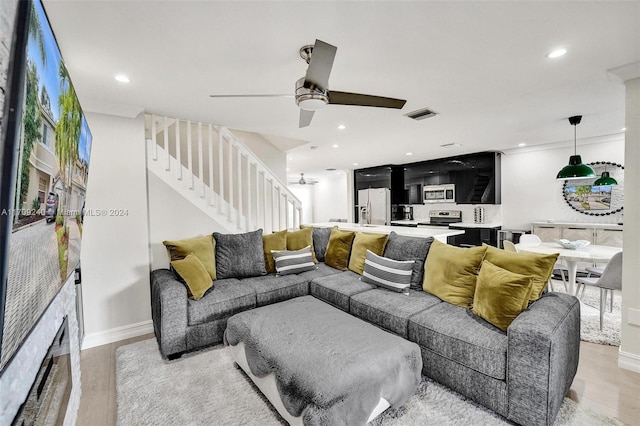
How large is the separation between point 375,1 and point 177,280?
270 centimetres

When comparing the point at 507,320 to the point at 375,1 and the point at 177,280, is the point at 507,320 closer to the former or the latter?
the point at 375,1

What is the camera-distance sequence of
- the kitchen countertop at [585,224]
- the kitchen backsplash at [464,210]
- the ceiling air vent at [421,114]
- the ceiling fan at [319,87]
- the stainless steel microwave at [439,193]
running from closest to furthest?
1. the ceiling fan at [319,87]
2. the ceiling air vent at [421,114]
3. the kitchen countertop at [585,224]
4. the kitchen backsplash at [464,210]
5. the stainless steel microwave at [439,193]

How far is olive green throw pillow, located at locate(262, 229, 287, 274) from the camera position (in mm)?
3504

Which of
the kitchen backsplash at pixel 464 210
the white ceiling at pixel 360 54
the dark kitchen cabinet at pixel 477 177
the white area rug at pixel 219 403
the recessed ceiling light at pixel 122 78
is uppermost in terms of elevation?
the white ceiling at pixel 360 54

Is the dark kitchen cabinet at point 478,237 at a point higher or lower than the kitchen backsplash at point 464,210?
lower

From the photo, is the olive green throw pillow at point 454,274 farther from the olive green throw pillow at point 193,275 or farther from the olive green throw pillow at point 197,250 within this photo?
the olive green throw pillow at point 197,250

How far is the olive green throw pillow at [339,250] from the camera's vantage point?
3627 millimetres

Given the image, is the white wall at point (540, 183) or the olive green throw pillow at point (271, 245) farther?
the white wall at point (540, 183)

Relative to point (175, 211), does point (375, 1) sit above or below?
above

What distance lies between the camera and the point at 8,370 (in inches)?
32.0

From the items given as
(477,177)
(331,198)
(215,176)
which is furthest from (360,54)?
(331,198)

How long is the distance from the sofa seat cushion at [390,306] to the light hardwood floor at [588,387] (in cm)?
112

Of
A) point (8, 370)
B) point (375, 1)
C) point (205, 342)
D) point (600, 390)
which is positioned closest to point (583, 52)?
point (375, 1)

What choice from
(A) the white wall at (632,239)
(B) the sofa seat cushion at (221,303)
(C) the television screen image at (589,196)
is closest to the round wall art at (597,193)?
(C) the television screen image at (589,196)
